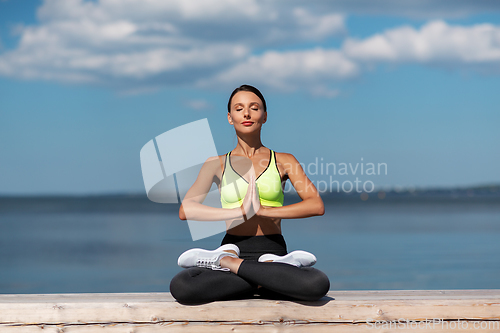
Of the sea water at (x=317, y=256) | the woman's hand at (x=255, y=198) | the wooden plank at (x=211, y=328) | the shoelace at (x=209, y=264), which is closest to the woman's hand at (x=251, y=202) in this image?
the woman's hand at (x=255, y=198)

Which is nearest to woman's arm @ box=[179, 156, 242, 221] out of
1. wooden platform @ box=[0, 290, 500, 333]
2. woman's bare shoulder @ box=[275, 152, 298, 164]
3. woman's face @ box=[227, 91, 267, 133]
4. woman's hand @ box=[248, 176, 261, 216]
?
woman's hand @ box=[248, 176, 261, 216]

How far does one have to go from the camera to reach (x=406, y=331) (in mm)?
3139

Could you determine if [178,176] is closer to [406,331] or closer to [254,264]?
[254,264]

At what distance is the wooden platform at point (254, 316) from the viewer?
10.2 ft

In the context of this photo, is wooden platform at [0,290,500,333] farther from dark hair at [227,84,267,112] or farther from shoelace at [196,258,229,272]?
dark hair at [227,84,267,112]

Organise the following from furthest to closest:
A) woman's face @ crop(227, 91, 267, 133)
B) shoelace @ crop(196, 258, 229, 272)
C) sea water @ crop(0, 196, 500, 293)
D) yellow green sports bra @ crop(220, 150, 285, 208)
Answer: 1. sea water @ crop(0, 196, 500, 293)
2. woman's face @ crop(227, 91, 267, 133)
3. yellow green sports bra @ crop(220, 150, 285, 208)
4. shoelace @ crop(196, 258, 229, 272)

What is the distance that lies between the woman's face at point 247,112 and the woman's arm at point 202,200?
13.4 inches

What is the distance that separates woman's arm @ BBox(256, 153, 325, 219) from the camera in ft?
10.7

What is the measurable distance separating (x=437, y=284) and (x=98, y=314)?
6833mm

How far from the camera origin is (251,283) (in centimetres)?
316

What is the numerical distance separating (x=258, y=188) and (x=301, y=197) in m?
Answer: 0.32

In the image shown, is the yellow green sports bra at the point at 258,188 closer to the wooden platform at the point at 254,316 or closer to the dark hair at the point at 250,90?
the dark hair at the point at 250,90

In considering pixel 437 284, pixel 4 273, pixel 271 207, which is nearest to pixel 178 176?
pixel 271 207

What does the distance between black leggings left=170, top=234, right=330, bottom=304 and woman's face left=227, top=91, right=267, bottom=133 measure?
3.44ft
